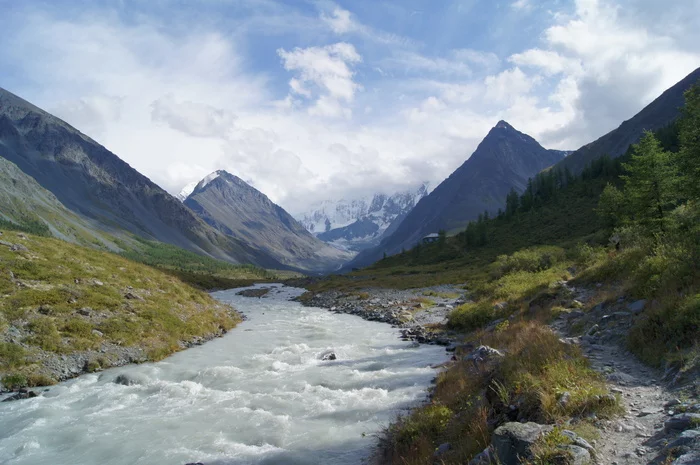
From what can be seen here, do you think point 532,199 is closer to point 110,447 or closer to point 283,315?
point 283,315

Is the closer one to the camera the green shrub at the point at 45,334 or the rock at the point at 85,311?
the green shrub at the point at 45,334

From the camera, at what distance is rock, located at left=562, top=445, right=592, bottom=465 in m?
6.50

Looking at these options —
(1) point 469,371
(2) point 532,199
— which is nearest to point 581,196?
(2) point 532,199

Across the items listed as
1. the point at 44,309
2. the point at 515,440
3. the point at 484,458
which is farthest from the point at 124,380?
the point at 515,440

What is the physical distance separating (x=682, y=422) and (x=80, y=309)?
2985cm

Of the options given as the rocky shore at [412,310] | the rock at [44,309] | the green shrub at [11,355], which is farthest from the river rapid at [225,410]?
the rock at [44,309]

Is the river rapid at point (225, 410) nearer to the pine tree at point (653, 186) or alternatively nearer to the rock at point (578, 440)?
the rock at point (578, 440)

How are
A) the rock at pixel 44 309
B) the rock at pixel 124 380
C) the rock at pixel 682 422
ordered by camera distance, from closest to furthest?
the rock at pixel 682 422, the rock at pixel 124 380, the rock at pixel 44 309

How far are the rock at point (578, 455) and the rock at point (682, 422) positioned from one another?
179 cm

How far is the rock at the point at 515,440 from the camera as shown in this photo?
7.04 meters

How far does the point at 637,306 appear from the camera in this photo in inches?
589

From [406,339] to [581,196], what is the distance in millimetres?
139228

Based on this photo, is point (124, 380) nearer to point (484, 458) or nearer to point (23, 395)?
point (23, 395)

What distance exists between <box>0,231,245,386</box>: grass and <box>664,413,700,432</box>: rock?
24185 millimetres
